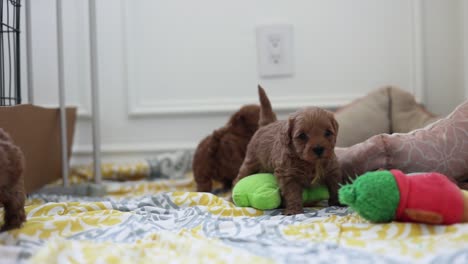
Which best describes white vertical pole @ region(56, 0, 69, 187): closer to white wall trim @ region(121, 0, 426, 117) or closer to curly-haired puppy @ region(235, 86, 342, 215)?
white wall trim @ region(121, 0, 426, 117)

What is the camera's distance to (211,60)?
84.3 inches

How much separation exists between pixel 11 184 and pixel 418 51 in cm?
176

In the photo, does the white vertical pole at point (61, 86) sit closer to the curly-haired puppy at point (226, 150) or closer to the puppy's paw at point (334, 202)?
the curly-haired puppy at point (226, 150)

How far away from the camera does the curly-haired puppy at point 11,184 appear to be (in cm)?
100

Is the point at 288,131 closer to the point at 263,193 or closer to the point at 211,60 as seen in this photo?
the point at 263,193

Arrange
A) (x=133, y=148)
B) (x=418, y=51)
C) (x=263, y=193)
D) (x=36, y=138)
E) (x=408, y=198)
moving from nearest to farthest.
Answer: (x=408, y=198), (x=263, y=193), (x=36, y=138), (x=418, y=51), (x=133, y=148)

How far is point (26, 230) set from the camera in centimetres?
101

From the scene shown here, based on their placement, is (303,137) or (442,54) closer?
(303,137)

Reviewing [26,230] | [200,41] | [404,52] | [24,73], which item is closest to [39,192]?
[24,73]

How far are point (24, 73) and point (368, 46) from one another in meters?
1.58

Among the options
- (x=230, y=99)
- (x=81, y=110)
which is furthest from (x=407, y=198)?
(x=81, y=110)

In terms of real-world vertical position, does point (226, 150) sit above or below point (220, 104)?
below

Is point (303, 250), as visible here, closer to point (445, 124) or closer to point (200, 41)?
point (445, 124)

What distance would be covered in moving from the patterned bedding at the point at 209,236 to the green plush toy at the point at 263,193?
1.3 inches
